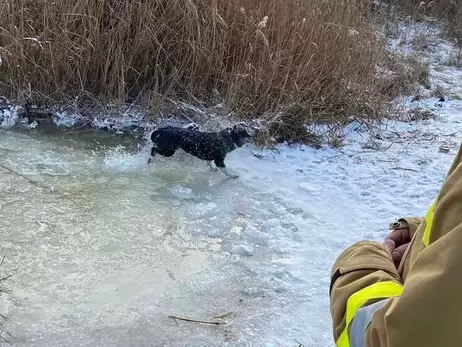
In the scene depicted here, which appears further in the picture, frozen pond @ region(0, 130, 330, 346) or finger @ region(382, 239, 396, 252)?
frozen pond @ region(0, 130, 330, 346)

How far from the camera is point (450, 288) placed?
2.92 ft

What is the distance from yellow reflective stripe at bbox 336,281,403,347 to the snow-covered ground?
1.74 meters

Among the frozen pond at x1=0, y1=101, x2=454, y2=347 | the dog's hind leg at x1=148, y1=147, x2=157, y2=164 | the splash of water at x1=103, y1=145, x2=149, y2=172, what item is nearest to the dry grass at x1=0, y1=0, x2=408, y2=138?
the frozen pond at x1=0, y1=101, x2=454, y2=347

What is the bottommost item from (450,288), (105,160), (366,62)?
(105,160)

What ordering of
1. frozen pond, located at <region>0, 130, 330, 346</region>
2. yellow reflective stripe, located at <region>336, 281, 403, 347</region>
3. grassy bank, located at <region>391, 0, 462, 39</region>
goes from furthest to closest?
grassy bank, located at <region>391, 0, 462, 39</region>
frozen pond, located at <region>0, 130, 330, 346</region>
yellow reflective stripe, located at <region>336, 281, 403, 347</region>

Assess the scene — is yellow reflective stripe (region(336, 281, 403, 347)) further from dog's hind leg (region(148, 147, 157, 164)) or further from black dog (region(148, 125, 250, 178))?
dog's hind leg (region(148, 147, 157, 164))

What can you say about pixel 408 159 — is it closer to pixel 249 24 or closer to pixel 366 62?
pixel 366 62

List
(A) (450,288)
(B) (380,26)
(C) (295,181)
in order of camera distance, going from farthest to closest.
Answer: (B) (380,26)
(C) (295,181)
(A) (450,288)

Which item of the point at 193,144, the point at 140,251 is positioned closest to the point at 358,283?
the point at 140,251

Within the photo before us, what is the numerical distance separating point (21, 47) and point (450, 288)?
16.9 feet

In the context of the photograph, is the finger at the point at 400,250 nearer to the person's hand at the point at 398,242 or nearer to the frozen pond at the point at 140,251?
the person's hand at the point at 398,242

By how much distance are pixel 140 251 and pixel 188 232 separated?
1.27 feet

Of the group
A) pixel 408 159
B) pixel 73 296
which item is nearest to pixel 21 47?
pixel 73 296

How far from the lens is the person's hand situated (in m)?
1.41
